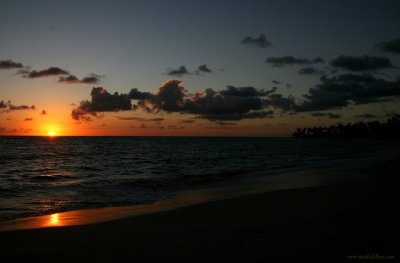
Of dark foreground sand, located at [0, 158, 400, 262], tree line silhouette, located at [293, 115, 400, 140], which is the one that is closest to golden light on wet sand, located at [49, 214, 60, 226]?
dark foreground sand, located at [0, 158, 400, 262]

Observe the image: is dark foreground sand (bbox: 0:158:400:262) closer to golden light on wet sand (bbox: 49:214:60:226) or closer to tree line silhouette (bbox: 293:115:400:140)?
golden light on wet sand (bbox: 49:214:60:226)

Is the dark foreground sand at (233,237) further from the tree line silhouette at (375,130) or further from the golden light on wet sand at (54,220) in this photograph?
the tree line silhouette at (375,130)

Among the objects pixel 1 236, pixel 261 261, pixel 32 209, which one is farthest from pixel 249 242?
pixel 32 209

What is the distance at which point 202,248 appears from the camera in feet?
16.4

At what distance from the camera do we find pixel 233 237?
5500mm

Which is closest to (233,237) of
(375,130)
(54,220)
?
(54,220)

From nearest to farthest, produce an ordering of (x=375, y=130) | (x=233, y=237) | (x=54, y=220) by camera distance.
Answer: (x=233, y=237) < (x=54, y=220) < (x=375, y=130)

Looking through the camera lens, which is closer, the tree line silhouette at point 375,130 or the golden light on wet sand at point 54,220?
the golden light on wet sand at point 54,220

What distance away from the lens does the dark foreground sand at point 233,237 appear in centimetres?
457

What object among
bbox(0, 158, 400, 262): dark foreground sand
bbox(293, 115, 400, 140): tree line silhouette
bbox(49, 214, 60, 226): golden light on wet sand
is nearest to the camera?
bbox(0, 158, 400, 262): dark foreground sand

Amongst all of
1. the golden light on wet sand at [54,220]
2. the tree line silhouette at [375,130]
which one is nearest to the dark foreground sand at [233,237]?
the golden light on wet sand at [54,220]

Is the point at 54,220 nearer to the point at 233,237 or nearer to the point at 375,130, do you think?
the point at 233,237

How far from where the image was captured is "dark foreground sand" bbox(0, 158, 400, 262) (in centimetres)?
457


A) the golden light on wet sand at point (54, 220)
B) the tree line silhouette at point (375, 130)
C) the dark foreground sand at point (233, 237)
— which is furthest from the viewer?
the tree line silhouette at point (375, 130)
